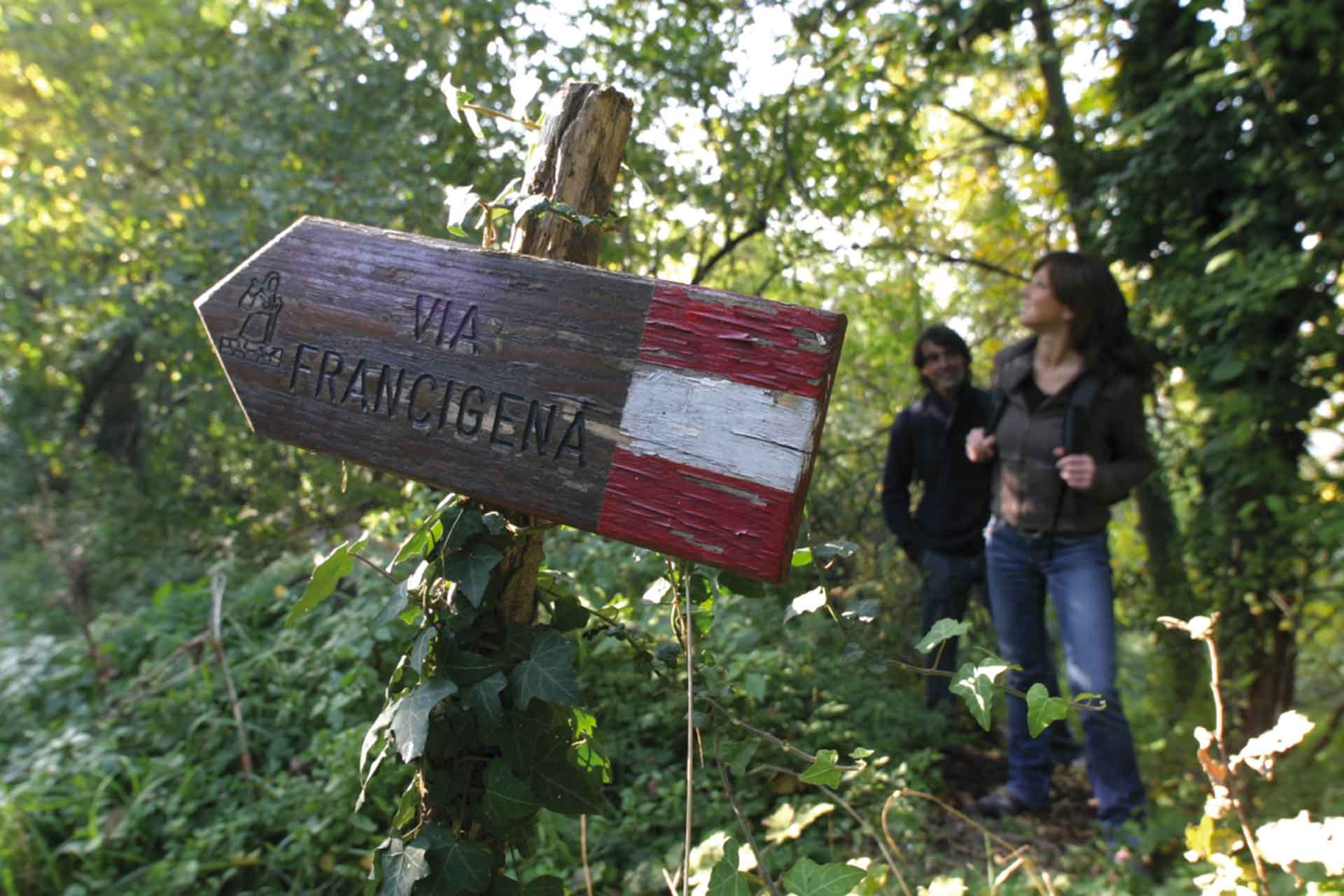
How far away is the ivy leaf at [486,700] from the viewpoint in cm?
116

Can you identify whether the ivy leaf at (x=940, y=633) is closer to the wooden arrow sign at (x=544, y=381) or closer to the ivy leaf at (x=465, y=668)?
the wooden arrow sign at (x=544, y=381)

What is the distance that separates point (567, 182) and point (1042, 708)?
962 mm

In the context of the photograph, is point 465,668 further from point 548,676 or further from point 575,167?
point 575,167

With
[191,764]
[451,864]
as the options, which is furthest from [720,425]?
[191,764]

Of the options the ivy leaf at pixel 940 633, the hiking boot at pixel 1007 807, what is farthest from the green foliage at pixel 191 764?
the hiking boot at pixel 1007 807

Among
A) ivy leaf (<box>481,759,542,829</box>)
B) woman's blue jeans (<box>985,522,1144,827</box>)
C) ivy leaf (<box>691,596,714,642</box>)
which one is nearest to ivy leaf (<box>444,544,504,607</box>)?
ivy leaf (<box>481,759,542,829</box>)

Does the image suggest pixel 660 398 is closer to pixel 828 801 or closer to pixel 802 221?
pixel 828 801

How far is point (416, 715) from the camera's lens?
1118 mm

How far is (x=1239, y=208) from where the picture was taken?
3229 millimetres

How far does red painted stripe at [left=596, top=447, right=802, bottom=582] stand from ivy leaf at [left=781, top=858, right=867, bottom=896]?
464 millimetres

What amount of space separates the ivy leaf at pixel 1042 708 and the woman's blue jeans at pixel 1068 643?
1.23 meters

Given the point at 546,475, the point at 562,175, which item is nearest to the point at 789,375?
the point at 546,475

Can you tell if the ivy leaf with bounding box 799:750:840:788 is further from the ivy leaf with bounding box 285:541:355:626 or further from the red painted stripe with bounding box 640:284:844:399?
the ivy leaf with bounding box 285:541:355:626

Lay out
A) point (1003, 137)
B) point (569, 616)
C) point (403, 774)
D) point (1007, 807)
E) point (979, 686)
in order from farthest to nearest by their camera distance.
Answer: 1. point (1003, 137)
2. point (1007, 807)
3. point (403, 774)
4. point (569, 616)
5. point (979, 686)
